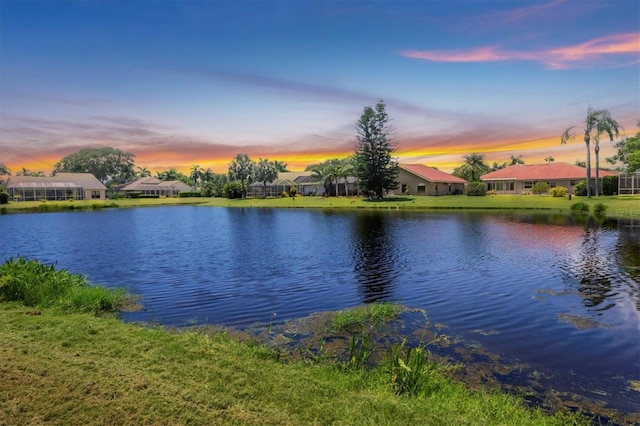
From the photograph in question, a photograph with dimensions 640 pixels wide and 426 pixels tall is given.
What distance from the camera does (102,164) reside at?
146 meters

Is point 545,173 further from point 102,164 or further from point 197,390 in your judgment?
point 102,164

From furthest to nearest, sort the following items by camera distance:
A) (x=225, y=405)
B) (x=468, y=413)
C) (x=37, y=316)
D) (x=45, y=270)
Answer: (x=45, y=270), (x=37, y=316), (x=468, y=413), (x=225, y=405)

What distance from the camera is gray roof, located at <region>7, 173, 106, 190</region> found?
9875 cm

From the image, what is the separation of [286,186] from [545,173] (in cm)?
6282

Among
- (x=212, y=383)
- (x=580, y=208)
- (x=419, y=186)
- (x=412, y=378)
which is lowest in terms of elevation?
(x=412, y=378)

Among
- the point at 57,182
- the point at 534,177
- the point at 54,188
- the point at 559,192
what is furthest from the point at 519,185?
the point at 57,182

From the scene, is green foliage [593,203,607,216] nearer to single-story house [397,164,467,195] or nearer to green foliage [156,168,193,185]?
single-story house [397,164,467,195]

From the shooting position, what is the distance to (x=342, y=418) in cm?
566

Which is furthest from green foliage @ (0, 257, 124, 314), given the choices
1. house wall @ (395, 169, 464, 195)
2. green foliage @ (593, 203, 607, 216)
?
house wall @ (395, 169, 464, 195)

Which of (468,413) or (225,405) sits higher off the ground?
(225,405)

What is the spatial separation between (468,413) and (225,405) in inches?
141

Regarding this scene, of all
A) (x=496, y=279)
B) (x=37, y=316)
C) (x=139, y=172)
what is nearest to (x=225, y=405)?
(x=37, y=316)

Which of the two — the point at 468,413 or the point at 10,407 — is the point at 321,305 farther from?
the point at 10,407

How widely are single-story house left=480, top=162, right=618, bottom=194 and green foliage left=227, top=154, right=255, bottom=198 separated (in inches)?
2085
